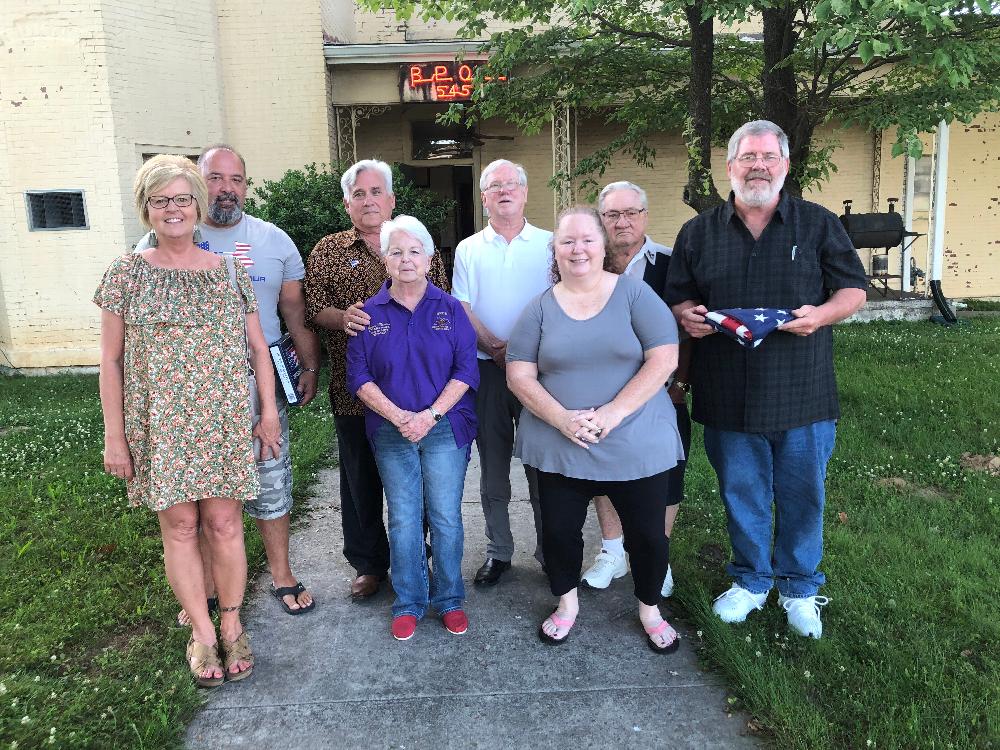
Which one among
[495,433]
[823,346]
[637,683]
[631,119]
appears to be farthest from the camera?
[631,119]

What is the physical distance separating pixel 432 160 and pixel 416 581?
969cm

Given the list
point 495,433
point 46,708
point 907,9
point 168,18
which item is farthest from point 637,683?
point 168,18

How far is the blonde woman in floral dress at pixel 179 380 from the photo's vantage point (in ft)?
8.82

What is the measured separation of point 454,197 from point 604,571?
9.90 m

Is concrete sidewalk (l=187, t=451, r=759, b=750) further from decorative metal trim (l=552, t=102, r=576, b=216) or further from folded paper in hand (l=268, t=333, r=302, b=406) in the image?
decorative metal trim (l=552, t=102, r=576, b=216)

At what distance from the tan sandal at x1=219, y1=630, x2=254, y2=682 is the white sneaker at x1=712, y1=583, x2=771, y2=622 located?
6.46 ft

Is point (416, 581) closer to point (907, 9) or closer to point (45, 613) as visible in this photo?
point (45, 613)

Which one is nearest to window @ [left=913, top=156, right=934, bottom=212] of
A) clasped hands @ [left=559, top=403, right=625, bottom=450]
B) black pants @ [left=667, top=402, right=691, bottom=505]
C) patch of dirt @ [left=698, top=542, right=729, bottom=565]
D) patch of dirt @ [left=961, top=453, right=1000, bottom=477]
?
patch of dirt @ [left=961, top=453, right=1000, bottom=477]

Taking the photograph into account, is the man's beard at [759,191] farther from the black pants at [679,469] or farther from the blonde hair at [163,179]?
the blonde hair at [163,179]

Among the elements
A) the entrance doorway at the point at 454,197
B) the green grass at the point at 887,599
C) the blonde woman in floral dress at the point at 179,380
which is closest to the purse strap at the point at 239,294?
the blonde woman in floral dress at the point at 179,380

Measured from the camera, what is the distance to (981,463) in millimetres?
5043

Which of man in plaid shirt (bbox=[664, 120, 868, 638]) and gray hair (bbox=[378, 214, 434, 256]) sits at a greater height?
gray hair (bbox=[378, 214, 434, 256])

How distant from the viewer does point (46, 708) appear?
8.82 feet

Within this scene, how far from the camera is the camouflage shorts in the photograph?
10.8 ft
